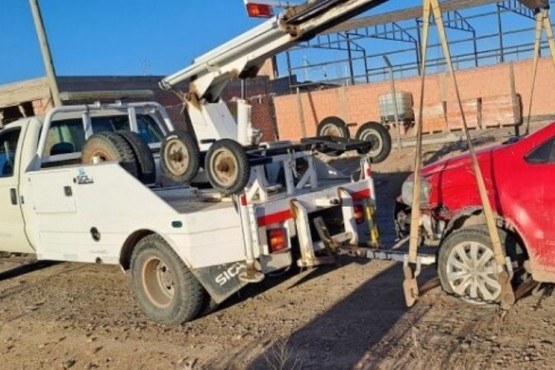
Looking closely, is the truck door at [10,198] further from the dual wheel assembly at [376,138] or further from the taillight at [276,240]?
the dual wheel assembly at [376,138]

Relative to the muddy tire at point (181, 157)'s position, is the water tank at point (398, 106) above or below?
below

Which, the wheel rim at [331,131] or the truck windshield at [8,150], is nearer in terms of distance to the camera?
the wheel rim at [331,131]

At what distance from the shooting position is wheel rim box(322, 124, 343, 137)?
7.79 m

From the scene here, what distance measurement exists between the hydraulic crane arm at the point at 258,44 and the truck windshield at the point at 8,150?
1.96 metres

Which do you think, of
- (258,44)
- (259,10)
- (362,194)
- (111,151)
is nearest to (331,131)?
(362,194)

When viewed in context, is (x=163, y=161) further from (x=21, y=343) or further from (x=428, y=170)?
(x=428, y=170)

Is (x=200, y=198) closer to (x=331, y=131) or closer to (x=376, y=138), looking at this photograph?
(x=331, y=131)

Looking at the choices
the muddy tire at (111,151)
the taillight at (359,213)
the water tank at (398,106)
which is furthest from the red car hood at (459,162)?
the water tank at (398,106)

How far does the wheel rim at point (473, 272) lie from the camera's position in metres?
5.37

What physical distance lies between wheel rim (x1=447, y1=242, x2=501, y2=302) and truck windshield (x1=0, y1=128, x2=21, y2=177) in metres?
5.42

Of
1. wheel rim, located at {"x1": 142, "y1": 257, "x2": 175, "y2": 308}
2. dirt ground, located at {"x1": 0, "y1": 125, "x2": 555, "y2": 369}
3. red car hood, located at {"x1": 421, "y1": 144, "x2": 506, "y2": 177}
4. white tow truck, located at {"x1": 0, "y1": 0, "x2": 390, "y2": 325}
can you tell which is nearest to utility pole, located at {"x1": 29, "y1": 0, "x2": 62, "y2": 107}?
white tow truck, located at {"x1": 0, "y1": 0, "x2": 390, "y2": 325}

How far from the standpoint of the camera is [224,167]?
5.78m

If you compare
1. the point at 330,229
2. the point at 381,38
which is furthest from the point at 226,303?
the point at 381,38

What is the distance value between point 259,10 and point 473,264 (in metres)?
3.23
